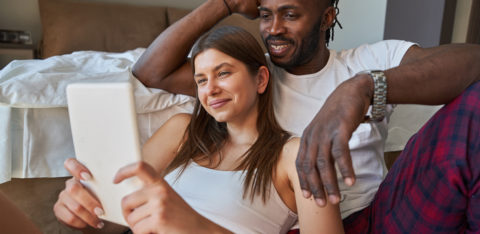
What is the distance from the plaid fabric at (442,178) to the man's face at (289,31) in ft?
1.41

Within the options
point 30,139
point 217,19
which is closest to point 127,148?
point 30,139

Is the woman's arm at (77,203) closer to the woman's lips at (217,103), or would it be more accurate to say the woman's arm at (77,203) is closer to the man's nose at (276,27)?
the woman's lips at (217,103)

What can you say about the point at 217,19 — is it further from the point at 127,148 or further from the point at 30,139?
the point at 127,148

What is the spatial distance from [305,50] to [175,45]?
40 cm

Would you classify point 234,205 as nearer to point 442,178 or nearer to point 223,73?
point 223,73

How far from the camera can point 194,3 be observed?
330cm

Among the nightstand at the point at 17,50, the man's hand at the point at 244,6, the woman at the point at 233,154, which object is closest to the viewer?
the woman at the point at 233,154

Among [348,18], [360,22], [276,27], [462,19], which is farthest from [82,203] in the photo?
[348,18]

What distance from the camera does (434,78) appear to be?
0.83 m

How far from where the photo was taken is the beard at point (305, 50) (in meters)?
1.16

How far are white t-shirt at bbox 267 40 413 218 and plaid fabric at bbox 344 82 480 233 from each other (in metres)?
0.16

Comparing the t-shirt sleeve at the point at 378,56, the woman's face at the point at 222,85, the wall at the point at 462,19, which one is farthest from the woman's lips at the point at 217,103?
the wall at the point at 462,19

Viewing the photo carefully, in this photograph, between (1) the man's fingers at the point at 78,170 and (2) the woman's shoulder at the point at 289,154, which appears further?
(2) the woman's shoulder at the point at 289,154

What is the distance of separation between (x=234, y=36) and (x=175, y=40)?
0.84ft
